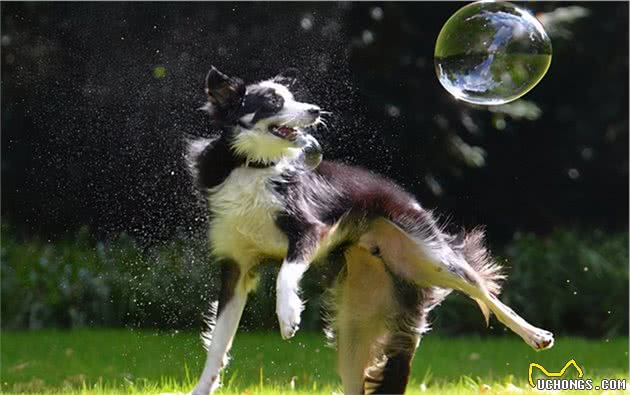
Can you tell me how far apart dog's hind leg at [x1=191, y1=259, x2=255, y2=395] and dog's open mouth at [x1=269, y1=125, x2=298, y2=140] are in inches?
26.9

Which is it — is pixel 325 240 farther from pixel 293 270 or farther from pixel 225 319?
pixel 225 319

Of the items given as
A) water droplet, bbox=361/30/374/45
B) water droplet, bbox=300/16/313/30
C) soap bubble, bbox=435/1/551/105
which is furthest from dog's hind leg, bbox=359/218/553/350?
water droplet, bbox=361/30/374/45

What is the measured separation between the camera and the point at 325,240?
5.67 m

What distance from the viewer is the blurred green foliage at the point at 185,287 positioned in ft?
29.8

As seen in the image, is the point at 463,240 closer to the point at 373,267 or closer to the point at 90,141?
the point at 373,267

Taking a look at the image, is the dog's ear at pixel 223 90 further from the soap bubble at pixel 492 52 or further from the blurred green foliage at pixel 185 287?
the blurred green foliage at pixel 185 287

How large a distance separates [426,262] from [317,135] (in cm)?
142

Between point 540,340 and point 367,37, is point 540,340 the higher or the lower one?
the higher one

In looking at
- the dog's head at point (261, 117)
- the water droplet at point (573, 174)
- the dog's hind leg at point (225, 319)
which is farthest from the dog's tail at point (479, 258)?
the water droplet at point (573, 174)

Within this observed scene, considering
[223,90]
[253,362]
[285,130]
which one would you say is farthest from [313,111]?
[253,362]

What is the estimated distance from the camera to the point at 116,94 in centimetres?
929

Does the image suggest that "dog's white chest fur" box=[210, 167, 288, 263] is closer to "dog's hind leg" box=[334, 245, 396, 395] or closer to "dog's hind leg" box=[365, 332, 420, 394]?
"dog's hind leg" box=[334, 245, 396, 395]

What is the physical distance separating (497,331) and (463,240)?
206 inches

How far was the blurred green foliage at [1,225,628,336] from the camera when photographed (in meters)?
9.09
